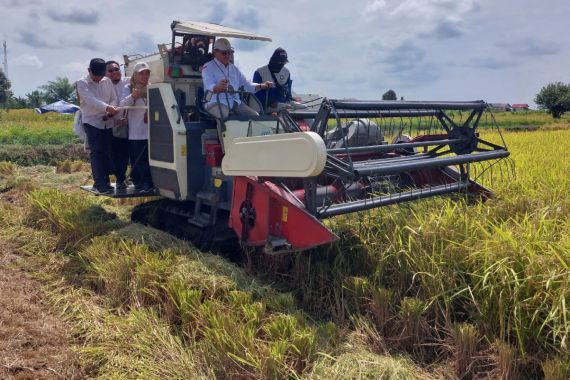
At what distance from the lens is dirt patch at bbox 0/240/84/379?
3.29 m

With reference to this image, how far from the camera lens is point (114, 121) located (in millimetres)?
6383

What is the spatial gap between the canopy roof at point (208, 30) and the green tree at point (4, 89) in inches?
2382

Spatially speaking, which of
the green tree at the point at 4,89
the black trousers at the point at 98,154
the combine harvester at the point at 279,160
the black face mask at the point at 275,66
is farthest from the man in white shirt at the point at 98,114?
the green tree at the point at 4,89

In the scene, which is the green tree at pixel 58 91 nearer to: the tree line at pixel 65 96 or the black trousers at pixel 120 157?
the tree line at pixel 65 96

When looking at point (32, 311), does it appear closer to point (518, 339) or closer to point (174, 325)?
point (174, 325)

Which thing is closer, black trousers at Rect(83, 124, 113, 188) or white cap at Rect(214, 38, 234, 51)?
white cap at Rect(214, 38, 234, 51)

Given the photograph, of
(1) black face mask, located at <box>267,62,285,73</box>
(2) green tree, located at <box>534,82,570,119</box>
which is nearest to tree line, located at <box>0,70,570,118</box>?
(2) green tree, located at <box>534,82,570,119</box>

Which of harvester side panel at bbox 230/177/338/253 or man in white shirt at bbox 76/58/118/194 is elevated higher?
man in white shirt at bbox 76/58/118/194

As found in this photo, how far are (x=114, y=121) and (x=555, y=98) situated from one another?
49.4 m

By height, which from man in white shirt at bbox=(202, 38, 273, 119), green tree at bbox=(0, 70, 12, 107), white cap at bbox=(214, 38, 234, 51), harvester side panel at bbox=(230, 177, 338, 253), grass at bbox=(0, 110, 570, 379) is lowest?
grass at bbox=(0, 110, 570, 379)

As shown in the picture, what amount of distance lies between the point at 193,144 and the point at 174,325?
2.20m

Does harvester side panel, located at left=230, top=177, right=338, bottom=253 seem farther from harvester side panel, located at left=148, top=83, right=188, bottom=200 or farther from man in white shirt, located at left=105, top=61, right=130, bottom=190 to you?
man in white shirt, located at left=105, top=61, right=130, bottom=190

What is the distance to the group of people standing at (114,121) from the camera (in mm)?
6078

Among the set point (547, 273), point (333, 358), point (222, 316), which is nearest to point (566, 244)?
point (547, 273)
